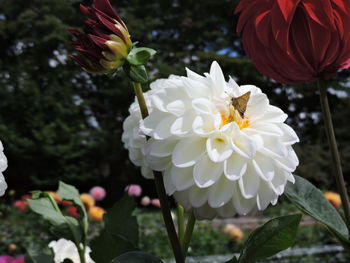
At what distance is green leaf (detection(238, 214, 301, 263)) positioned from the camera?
0.29 metres

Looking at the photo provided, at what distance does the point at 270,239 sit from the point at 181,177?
8 centimetres

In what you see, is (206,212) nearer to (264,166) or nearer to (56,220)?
(264,166)

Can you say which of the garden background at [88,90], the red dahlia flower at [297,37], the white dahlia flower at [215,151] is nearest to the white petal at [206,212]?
the white dahlia flower at [215,151]

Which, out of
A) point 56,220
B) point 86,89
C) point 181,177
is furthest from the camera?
point 86,89

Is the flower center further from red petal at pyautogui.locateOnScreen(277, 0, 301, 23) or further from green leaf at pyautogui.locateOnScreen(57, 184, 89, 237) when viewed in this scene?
green leaf at pyautogui.locateOnScreen(57, 184, 89, 237)

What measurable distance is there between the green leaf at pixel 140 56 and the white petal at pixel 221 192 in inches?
3.2

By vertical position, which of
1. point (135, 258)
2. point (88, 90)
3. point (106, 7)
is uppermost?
point (106, 7)

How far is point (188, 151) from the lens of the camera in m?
0.26

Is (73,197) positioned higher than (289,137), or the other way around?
(289,137)

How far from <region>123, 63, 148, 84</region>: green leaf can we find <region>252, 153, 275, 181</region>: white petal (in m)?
0.08

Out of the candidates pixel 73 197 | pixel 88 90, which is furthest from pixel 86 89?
pixel 73 197

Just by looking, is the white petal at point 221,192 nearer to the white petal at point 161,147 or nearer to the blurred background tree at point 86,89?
the white petal at point 161,147

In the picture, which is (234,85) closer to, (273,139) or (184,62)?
(273,139)

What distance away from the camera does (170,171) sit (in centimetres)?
26
